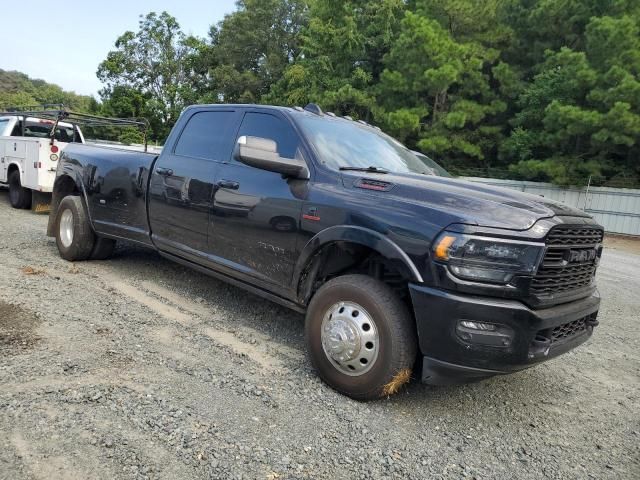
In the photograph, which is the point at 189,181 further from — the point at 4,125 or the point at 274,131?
the point at 4,125

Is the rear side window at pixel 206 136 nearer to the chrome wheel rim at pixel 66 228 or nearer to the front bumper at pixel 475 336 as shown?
the chrome wheel rim at pixel 66 228

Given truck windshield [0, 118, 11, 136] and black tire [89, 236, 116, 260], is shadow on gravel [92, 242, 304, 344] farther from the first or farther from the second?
truck windshield [0, 118, 11, 136]

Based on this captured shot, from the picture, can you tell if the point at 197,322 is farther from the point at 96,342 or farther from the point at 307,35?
the point at 307,35

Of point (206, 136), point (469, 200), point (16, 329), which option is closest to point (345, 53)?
point (206, 136)

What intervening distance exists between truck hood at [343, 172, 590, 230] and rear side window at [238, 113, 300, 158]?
65 cm

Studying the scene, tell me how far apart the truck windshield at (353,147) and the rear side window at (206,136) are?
2.80ft

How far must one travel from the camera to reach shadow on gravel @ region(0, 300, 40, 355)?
3.56m

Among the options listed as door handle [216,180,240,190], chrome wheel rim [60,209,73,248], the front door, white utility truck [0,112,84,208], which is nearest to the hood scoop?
the front door

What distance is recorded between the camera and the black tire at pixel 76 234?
19.5 ft

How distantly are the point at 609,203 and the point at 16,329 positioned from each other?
20331 millimetres

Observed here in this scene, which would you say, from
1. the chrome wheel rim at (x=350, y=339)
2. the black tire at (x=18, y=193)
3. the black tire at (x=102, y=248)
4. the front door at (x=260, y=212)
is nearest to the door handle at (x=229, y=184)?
the front door at (x=260, y=212)

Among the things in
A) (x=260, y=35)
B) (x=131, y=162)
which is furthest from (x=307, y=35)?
(x=131, y=162)

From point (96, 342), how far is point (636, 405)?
393 cm

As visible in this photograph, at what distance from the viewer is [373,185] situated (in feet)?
11.2
